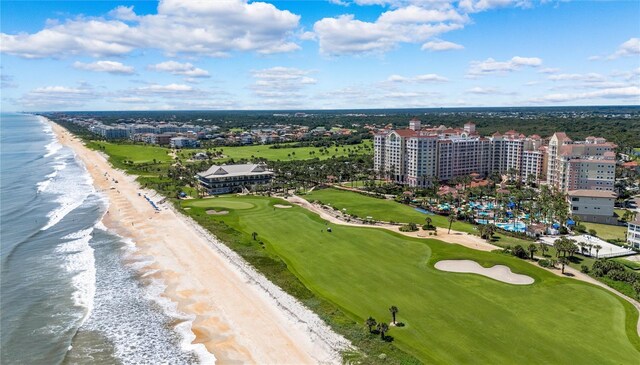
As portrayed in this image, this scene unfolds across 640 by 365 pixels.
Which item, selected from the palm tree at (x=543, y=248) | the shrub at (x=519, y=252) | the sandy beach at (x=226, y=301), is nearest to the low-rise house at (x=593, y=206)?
the palm tree at (x=543, y=248)

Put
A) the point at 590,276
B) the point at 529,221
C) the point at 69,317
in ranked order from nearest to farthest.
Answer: the point at 69,317, the point at 590,276, the point at 529,221

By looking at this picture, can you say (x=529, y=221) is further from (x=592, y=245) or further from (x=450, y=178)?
(x=450, y=178)

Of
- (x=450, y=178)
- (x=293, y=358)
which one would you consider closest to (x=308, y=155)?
(x=450, y=178)

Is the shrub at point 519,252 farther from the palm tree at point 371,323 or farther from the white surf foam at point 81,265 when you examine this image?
the white surf foam at point 81,265

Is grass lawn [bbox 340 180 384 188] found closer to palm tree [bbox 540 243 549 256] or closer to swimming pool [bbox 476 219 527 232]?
swimming pool [bbox 476 219 527 232]

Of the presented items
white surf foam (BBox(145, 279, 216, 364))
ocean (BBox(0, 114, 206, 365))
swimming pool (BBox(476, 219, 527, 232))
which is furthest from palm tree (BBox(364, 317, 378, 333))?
swimming pool (BBox(476, 219, 527, 232))

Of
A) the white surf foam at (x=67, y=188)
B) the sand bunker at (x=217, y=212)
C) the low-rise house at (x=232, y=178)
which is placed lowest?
the sand bunker at (x=217, y=212)
